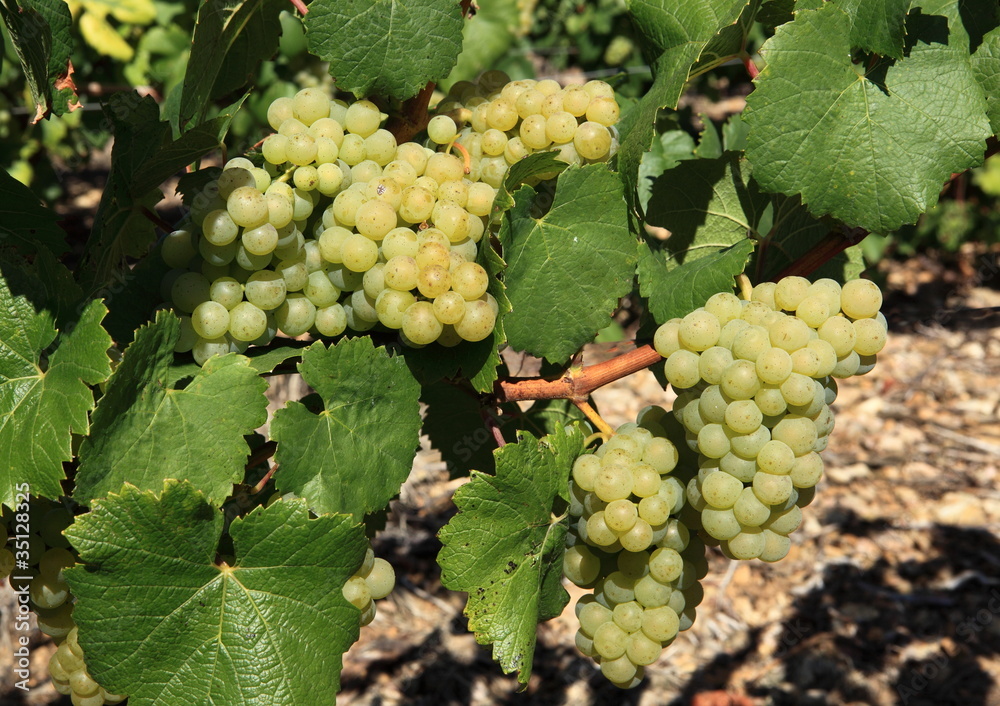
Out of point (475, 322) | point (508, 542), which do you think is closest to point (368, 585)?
point (508, 542)

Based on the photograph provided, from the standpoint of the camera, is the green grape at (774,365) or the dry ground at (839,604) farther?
the dry ground at (839,604)

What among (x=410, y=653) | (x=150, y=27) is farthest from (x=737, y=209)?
(x=150, y=27)

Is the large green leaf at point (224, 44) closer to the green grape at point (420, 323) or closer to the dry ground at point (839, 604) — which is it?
the green grape at point (420, 323)

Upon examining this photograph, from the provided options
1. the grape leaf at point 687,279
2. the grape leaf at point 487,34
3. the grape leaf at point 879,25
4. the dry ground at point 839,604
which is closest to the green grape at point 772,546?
the grape leaf at point 687,279

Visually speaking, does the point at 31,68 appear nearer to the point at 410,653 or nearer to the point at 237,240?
the point at 237,240

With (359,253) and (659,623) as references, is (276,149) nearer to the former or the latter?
(359,253)

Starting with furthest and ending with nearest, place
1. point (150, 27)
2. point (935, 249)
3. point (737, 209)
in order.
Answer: point (935, 249), point (150, 27), point (737, 209)

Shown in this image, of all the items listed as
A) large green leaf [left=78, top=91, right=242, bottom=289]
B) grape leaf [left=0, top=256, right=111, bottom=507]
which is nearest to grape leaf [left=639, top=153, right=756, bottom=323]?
large green leaf [left=78, top=91, right=242, bottom=289]

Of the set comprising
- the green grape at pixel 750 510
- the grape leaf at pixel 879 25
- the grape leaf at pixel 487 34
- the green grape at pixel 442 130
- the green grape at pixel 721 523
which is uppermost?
the grape leaf at pixel 879 25
